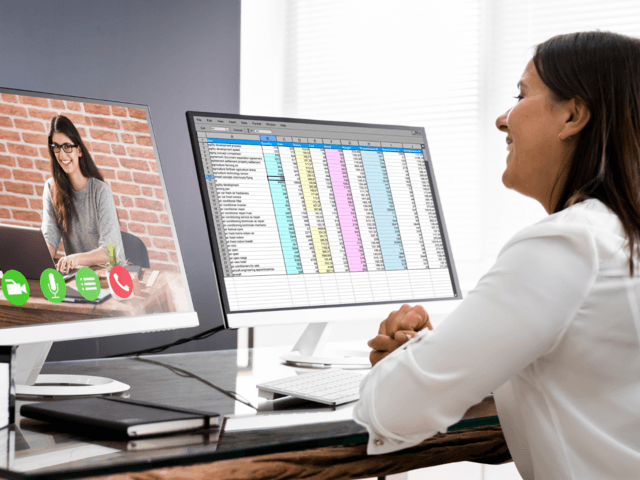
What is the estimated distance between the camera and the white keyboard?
971mm

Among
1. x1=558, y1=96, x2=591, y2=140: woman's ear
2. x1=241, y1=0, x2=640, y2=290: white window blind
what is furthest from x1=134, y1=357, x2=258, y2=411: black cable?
x1=241, y1=0, x2=640, y2=290: white window blind

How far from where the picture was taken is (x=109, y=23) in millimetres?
1719

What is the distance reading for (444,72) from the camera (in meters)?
2.28

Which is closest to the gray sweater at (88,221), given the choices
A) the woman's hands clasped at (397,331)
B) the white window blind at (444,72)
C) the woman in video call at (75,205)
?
the woman in video call at (75,205)

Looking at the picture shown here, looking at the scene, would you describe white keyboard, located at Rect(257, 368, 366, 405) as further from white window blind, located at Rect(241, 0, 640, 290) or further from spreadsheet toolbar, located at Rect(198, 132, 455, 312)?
white window blind, located at Rect(241, 0, 640, 290)

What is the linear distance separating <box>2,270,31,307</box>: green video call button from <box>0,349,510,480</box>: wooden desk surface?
227mm

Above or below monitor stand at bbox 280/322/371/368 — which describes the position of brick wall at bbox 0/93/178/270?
above

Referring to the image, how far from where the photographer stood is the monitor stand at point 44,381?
1.05 meters

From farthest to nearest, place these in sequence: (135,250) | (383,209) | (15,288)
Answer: (383,209), (135,250), (15,288)

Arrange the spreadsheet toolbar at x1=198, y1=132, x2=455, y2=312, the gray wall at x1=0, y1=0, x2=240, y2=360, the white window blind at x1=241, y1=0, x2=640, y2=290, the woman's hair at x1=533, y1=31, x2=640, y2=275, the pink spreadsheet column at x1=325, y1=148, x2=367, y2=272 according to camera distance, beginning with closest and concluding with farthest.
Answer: the woman's hair at x1=533, y1=31, x2=640, y2=275 < the spreadsheet toolbar at x1=198, y1=132, x2=455, y2=312 < the pink spreadsheet column at x1=325, y1=148, x2=367, y2=272 < the gray wall at x1=0, y1=0, x2=240, y2=360 < the white window blind at x1=241, y1=0, x2=640, y2=290

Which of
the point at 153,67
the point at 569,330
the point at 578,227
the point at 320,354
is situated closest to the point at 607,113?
the point at 578,227

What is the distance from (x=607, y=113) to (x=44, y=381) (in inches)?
40.1

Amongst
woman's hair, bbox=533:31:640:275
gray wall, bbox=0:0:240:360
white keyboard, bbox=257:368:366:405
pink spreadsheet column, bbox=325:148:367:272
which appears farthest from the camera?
gray wall, bbox=0:0:240:360

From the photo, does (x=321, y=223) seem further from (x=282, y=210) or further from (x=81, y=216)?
(x=81, y=216)
